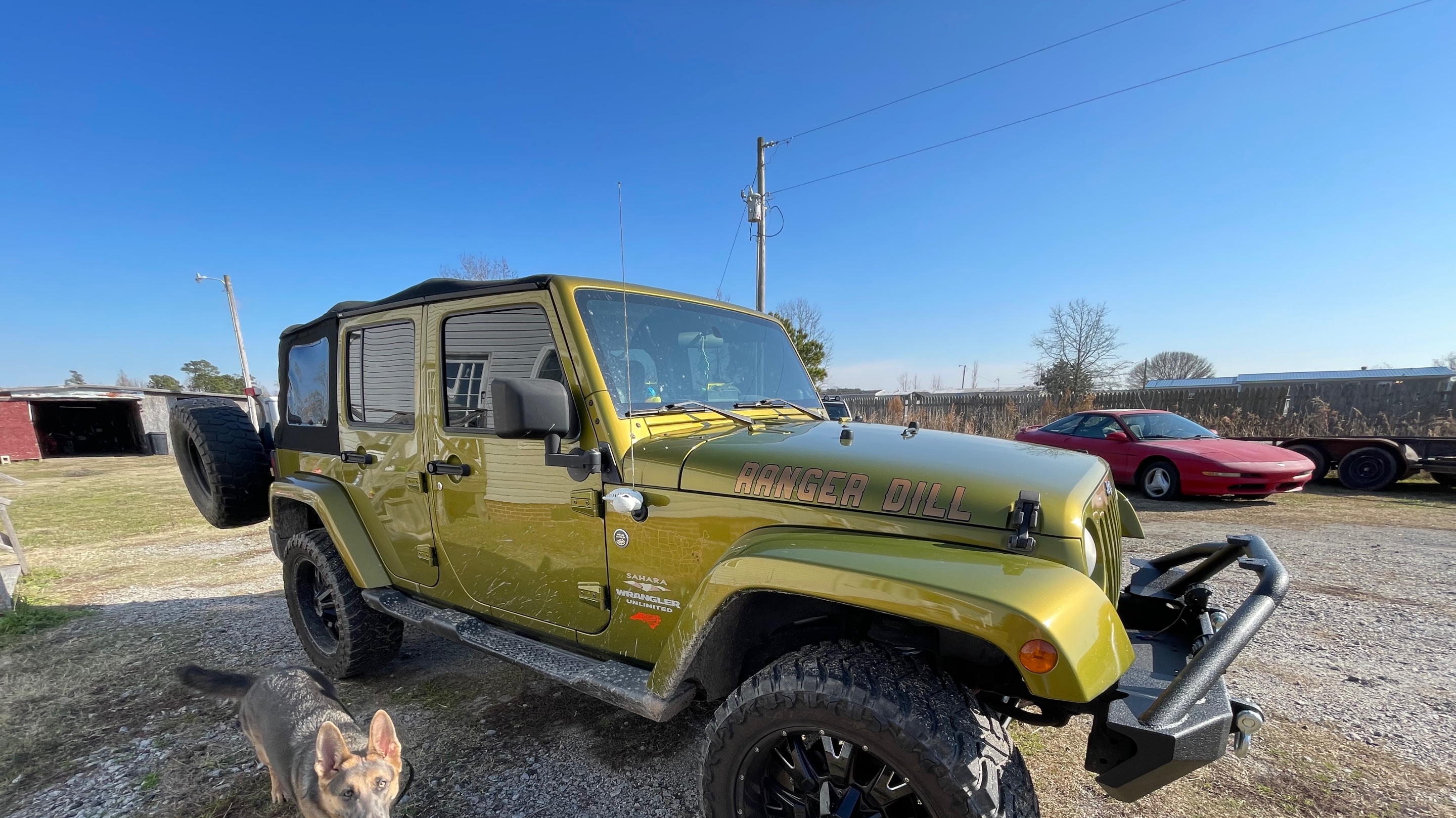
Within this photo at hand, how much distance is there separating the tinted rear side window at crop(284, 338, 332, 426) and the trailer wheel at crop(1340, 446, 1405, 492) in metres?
12.6

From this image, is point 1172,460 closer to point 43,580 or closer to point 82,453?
point 43,580

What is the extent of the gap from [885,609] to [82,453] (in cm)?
3650

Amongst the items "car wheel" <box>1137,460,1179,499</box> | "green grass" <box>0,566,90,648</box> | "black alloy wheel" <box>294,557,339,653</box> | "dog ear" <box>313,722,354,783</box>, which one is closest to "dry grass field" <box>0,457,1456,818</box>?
"green grass" <box>0,566,90,648</box>

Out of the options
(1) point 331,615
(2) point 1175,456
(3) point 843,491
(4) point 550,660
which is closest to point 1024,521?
(3) point 843,491

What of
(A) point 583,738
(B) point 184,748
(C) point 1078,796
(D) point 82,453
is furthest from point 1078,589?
(D) point 82,453

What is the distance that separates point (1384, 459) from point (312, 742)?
12547 mm

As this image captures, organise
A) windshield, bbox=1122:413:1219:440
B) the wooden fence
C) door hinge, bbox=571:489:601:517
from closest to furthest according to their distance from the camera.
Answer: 1. door hinge, bbox=571:489:601:517
2. windshield, bbox=1122:413:1219:440
3. the wooden fence

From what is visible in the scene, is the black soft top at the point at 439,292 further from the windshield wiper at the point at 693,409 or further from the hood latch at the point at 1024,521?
the hood latch at the point at 1024,521

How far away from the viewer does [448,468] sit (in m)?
2.52

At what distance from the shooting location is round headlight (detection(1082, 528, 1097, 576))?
154cm

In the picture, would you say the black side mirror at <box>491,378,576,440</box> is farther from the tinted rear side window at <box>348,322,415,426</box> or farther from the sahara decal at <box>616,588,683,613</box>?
the tinted rear side window at <box>348,322,415,426</box>

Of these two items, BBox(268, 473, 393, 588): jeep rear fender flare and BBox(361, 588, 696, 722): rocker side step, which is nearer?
BBox(361, 588, 696, 722): rocker side step

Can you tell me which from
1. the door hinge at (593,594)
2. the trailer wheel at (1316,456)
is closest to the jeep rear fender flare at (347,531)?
the door hinge at (593,594)

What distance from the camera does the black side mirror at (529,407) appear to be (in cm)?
180
